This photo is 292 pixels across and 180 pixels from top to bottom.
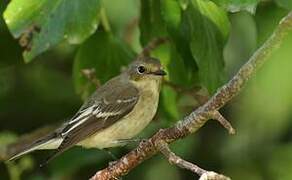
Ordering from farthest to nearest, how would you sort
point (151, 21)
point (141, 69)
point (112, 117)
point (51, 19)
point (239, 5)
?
1. point (141, 69)
2. point (112, 117)
3. point (151, 21)
4. point (51, 19)
5. point (239, 5)

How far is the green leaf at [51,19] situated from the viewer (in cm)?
443

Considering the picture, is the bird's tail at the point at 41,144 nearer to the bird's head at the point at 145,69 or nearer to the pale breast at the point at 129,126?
the pale breast at the point at 129,126

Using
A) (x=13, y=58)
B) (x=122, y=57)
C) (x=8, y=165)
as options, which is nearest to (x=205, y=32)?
(x=122, y=57)

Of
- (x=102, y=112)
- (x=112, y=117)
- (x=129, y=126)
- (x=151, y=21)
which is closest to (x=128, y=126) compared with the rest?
(x=129, y=126)

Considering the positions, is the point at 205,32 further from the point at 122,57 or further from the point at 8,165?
the point at 8,165

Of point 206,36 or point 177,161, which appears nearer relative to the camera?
point 177,161

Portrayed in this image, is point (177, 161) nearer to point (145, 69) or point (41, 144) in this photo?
point (41, 144)

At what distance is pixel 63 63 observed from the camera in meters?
7.09

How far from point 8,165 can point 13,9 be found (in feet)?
6.86

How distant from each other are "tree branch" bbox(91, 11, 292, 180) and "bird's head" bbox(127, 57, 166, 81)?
5.33ft

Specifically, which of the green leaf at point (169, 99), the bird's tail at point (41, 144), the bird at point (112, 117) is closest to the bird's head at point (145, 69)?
the bird at point (112, 117)

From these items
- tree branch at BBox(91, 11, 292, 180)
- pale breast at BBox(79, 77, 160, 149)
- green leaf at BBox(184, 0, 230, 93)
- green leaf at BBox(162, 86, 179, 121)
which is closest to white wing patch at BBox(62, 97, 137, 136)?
pale breast at BBox(79, 77, 160, 149)

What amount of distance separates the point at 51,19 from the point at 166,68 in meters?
1.21

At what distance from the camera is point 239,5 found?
3.97 metres
